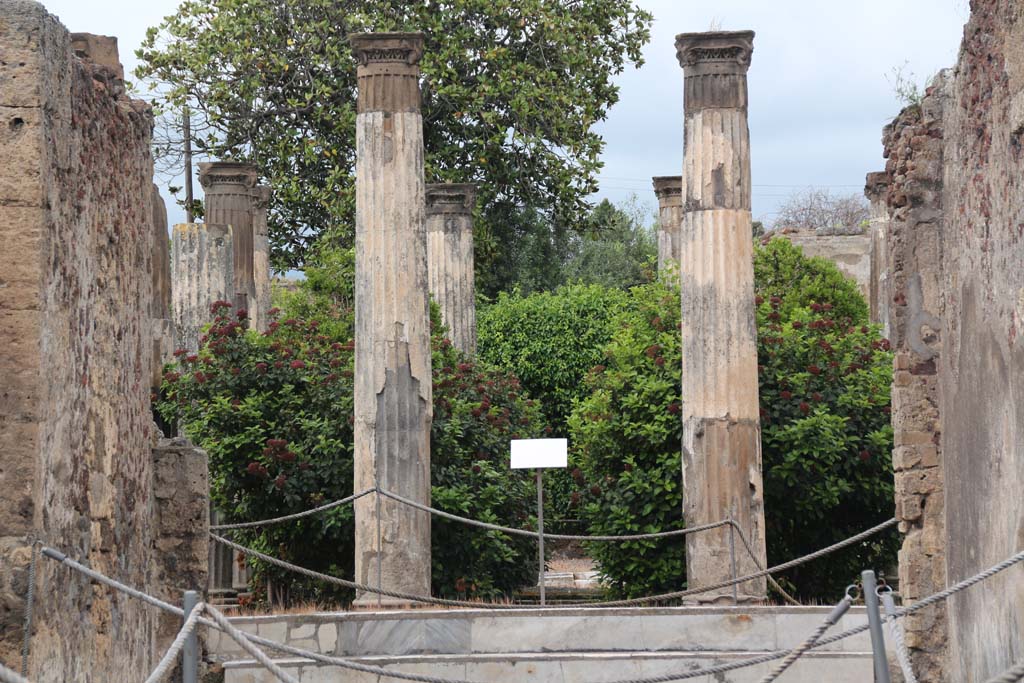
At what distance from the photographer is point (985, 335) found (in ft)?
19.5

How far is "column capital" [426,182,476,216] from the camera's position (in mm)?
19453

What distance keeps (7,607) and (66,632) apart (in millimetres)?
384

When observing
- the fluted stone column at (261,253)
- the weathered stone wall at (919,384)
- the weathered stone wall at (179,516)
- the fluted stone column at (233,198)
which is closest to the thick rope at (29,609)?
the weathered stone wall at (179,516)

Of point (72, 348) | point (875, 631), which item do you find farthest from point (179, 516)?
point (875, 631)

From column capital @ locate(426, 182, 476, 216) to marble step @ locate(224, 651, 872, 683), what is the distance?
1034 centimetres

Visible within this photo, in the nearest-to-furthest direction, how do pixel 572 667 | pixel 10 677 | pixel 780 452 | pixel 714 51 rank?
pixel 10 677 → pixel 572 667 → pixel 714 51 → pixel 780 452

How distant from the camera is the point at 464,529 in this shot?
13.5 meters

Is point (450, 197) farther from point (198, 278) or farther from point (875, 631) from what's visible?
point (875, 631)

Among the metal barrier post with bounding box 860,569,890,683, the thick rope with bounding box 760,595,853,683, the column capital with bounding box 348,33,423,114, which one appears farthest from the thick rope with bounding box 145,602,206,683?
the column capital with bounding box 348,33,423,114

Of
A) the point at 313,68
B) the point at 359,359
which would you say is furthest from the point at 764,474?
the point at 313,68

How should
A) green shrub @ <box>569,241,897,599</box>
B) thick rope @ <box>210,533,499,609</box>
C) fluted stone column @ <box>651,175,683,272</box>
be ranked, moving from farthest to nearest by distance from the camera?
fluted stone column @ <box>651,175,683,272</box> < green shrub @ <box>569,241,897,599</box> < thick rope @ <box>210,533,499,609</box>

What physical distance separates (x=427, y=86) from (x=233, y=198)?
6784 mm

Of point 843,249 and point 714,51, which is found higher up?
point 714,51

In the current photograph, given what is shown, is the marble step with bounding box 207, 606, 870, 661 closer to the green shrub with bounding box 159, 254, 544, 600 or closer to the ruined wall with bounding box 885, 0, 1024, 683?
the ruined wall with bounding box 885, 0, 1024, 683
